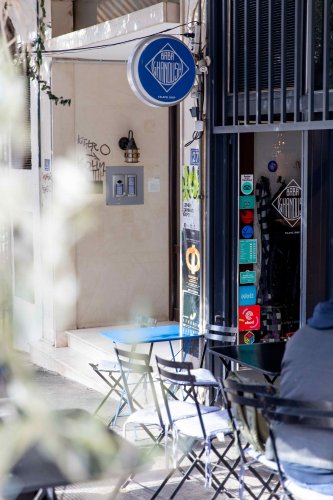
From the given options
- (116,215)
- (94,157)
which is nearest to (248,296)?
(116,215)

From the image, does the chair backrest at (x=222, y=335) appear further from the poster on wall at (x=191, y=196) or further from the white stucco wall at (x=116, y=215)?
the white stucco wall at (x=116, y=215)

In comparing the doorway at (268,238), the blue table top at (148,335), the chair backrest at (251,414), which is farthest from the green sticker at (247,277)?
the chair backrest at (251,414)

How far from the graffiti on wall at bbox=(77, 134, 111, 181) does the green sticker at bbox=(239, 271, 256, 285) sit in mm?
3150

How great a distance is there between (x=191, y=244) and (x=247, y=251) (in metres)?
0.60

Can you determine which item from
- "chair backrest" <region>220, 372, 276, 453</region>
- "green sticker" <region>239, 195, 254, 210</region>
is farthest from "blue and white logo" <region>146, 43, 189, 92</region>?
"chair backrest" <region>220, 372, 276, 453</region>

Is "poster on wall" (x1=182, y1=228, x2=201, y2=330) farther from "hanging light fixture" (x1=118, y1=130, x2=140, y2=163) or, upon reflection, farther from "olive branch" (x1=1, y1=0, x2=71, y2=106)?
"olive branch" (x1=1, y1=0, x2=71, y2=106)

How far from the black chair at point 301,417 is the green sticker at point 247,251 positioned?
3616 millimetres

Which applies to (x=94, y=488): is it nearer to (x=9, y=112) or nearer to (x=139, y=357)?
(x=139, y=357)

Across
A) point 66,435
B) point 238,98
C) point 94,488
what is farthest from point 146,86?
point 66,435

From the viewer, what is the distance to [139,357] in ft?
19.3

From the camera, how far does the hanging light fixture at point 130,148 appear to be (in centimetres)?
1020

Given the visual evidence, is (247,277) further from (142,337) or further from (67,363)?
(67,363)

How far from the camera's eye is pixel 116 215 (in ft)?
34.1

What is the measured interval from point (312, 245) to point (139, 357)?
168 centimetres
